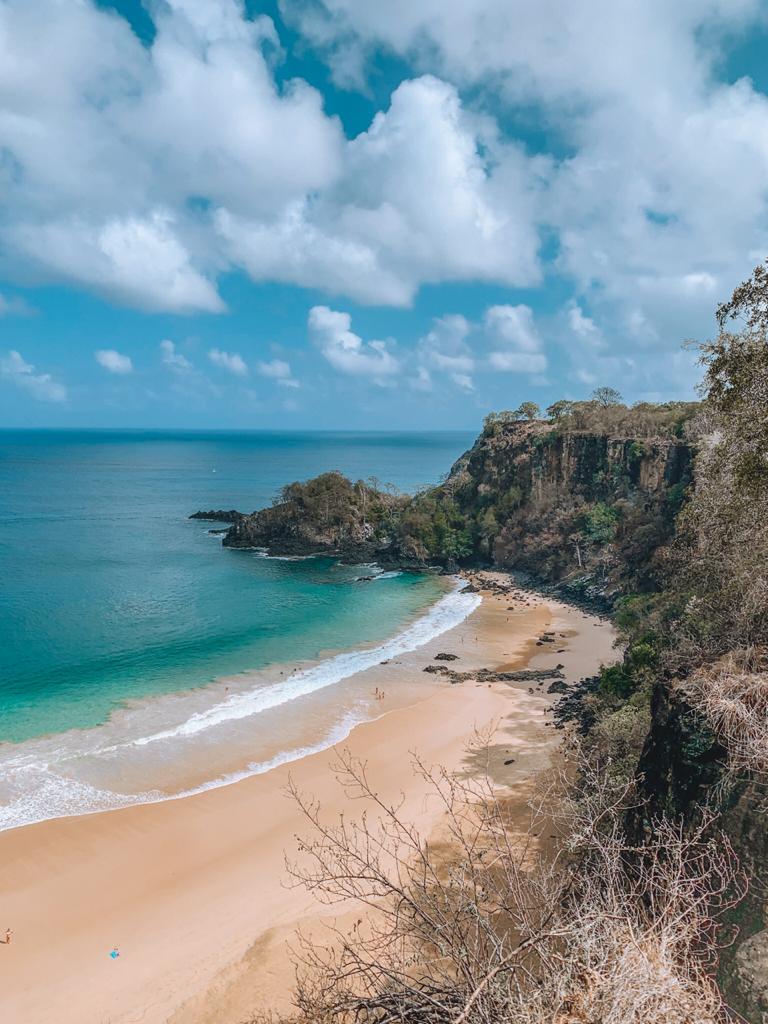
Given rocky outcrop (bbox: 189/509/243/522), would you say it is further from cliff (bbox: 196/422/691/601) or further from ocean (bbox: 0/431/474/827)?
cliff (bbox: 196/422/691/601)

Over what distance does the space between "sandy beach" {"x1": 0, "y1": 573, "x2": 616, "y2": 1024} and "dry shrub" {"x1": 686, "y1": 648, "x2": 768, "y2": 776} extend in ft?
27.9

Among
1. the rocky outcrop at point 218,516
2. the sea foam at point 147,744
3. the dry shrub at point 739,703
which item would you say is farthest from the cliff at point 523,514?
the dry shrub at point 739,703

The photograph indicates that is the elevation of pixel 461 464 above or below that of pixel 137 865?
above

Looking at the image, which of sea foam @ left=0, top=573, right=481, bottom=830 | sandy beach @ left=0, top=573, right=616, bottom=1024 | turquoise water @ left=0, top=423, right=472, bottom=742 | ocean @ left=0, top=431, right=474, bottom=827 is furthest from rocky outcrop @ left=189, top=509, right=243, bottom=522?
sandy beach @ left=0, top=573, right=616, bottom=1024

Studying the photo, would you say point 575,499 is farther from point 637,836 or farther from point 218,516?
point 218,516

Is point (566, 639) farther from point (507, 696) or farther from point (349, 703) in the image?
point (349, 703)

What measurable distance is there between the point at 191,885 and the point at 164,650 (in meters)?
17.6

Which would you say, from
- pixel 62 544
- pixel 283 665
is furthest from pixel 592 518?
pixel 62 544

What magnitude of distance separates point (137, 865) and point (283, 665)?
14389 mm

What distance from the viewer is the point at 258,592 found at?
1706 inches

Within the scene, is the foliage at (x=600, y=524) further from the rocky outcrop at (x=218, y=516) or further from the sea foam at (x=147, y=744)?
the rocky outcrop at (x=218, y=516)

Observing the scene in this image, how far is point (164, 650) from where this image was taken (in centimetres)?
3114

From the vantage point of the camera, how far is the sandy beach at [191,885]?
11.7m

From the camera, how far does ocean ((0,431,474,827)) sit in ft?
67.9
